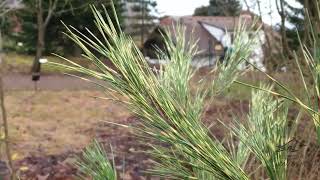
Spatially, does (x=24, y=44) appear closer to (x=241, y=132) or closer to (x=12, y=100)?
(x=12, y=100)

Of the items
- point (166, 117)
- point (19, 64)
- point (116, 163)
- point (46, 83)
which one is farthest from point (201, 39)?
point (19, 64)

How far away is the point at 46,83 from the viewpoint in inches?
683

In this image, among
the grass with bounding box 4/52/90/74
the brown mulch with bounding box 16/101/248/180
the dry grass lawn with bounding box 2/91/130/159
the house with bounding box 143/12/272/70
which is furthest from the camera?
the grass with bounding box 4/52/90/74

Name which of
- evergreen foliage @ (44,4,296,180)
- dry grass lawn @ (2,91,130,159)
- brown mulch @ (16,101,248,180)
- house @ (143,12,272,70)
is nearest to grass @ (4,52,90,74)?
dry grass lawn @ (2,91,130,159)

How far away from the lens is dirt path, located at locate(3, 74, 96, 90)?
1538cm

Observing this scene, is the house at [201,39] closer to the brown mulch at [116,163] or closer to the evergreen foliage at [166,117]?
the evergreen foliage at [166,117]

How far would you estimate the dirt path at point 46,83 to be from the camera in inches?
605

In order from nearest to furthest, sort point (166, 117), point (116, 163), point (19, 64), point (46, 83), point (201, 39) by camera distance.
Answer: point (166, 117)
point (201, 39)
point (116, 163)
point (46, 83)
point (19, 64)

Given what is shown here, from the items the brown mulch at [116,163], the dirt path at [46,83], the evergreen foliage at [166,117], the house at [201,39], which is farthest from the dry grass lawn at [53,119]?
the evergreen foliage at [166,117]

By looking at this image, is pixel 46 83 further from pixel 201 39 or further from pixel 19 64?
pixel 201 39

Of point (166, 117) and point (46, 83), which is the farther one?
point (46, 83)

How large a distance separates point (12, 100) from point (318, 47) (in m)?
11.7

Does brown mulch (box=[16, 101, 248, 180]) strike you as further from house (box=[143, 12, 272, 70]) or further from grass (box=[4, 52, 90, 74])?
grass (box=[4, 52, 90, 74])

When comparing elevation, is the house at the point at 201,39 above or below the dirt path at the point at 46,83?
above
